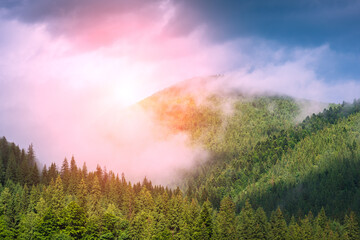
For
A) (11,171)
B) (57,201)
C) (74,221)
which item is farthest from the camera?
(11,171)

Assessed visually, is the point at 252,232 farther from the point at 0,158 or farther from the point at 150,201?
the point at 0,158

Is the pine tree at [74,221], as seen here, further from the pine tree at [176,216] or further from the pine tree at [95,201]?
the pine tree at [176,216]

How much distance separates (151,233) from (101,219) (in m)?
17.6

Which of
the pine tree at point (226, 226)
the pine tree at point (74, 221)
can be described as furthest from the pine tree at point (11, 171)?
the pine tree at point (226, 226)

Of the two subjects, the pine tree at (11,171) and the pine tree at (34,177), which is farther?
the pine tree at (34,177)

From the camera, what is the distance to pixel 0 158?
190375 millimetres

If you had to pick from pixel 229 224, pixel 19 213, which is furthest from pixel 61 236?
pixel 229 224

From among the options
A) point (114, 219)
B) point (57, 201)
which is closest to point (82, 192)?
point (57, 201)

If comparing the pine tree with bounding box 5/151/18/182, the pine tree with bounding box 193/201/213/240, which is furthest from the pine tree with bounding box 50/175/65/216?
the pine tree with bounding box 193/201/213/240

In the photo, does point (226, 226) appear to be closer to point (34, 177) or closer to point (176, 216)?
point (176, 216)

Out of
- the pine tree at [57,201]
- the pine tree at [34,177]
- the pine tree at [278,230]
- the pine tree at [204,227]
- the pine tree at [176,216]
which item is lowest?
the pine tree at [278,230]

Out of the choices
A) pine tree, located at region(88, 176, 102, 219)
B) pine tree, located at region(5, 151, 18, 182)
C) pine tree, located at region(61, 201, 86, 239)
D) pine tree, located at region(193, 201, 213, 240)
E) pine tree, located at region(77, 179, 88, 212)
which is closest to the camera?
pine tree, located at region(61, 201, 86, 239)

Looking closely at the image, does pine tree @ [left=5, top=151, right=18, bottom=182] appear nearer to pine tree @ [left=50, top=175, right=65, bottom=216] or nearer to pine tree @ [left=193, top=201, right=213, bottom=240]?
pine tree @ [left=50, top=175, right=65, bottom=216]

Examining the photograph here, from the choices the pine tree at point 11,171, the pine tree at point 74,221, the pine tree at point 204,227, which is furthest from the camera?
the pine tree at point 11,171
